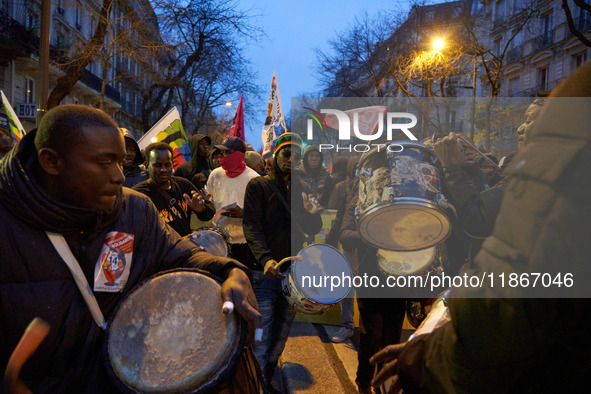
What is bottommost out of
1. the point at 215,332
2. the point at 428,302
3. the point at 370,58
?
the point at 428,302

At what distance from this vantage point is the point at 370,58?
96.2 feet

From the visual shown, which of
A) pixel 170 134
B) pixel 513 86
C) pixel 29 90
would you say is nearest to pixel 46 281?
pixel 170 134

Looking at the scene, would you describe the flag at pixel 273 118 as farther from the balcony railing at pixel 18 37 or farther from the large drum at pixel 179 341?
the balcony railing at pixel 18 37

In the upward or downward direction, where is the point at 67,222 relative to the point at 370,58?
downward

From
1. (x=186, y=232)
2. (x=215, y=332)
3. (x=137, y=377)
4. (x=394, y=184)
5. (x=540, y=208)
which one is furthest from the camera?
(x=186, y=232)

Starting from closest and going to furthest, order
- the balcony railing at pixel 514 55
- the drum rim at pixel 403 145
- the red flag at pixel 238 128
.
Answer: the drum rim at pixel 403 145 → the red flag at pixel 238 128 → the balcony railing at pixel 514 55

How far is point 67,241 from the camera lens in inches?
76.5

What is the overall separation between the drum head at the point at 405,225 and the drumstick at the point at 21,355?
210cm

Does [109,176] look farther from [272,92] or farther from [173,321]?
[272,92]

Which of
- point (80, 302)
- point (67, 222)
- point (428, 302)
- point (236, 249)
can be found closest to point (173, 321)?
point (80, 302)

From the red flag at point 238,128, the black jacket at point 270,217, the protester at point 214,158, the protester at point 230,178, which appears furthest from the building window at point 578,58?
the black jacket at point 270,217

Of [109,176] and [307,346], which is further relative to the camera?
[307,346]

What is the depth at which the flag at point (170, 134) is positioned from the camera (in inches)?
317

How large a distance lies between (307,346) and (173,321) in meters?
3.64
